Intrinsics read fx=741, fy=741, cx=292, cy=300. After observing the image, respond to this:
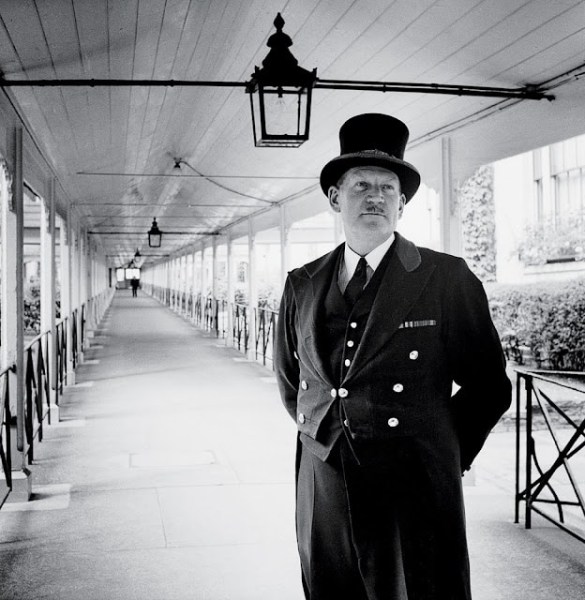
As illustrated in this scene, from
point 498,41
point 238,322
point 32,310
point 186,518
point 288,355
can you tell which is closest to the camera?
point 288,355

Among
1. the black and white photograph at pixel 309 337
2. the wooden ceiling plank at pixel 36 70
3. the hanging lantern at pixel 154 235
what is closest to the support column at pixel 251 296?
the hanging lantern at pixel 154 235

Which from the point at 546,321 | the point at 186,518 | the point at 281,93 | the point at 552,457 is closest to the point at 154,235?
the point at 546,321

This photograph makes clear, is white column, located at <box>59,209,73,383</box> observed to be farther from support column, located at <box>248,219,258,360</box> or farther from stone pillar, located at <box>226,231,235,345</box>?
stone pillar, located at <box>226,231,235,345</box>

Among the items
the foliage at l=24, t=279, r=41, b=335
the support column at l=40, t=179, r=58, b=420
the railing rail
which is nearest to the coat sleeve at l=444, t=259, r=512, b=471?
the railing rail

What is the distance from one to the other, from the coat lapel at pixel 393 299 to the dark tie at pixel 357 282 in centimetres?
6

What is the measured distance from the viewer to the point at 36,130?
5750mm

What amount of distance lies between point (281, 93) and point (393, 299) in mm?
2078

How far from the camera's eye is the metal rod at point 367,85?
13.1 feet

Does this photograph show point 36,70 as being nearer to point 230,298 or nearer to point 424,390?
point 424,390

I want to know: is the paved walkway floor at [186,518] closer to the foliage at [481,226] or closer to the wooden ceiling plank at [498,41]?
the wooden ceiling plank at [498,41]

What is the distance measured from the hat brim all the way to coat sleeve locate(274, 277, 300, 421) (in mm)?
348

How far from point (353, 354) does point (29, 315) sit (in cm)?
1869

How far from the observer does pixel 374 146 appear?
2.00 m

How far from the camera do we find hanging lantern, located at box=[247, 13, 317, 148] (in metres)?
3.54
